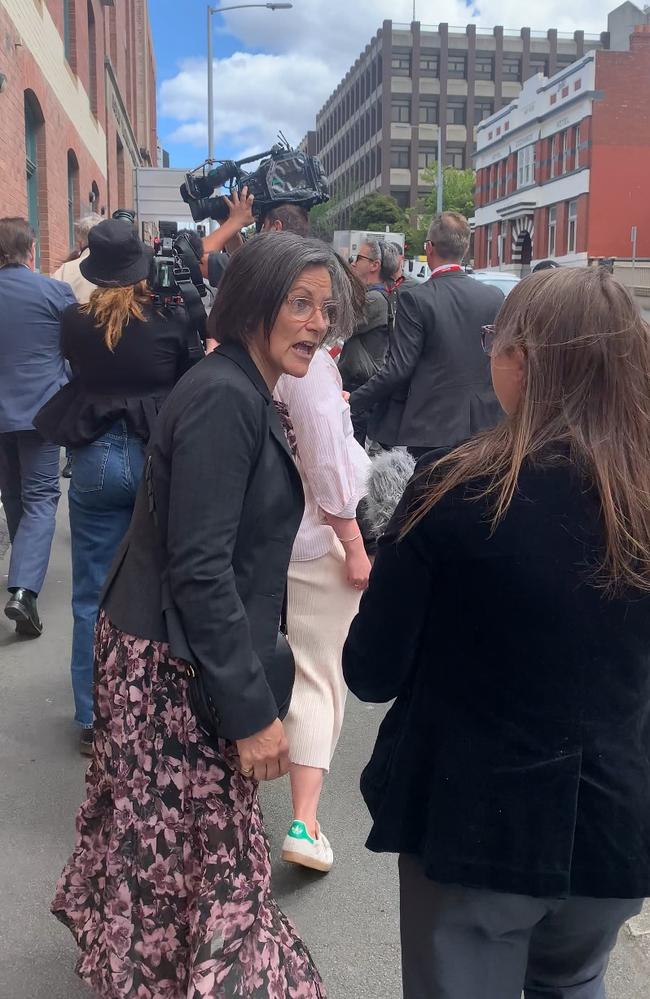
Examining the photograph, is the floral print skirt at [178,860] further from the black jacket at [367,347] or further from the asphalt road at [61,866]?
the black jacket at [367,347]

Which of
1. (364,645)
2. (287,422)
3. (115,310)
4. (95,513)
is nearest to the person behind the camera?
(364,645)

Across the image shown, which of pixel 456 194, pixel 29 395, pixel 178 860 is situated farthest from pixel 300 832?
pixel 456 194

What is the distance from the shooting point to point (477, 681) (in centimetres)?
161

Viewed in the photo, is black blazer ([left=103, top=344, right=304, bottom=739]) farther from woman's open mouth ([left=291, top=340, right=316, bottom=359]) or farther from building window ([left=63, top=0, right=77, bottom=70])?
building window ([left=63, top=0, right=77, bottom=70])

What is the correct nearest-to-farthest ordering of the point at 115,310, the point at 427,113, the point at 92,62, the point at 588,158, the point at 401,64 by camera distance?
the point at 115,310 → the point at 92,62 → the point at 588,158 → the point at 401,64 → the point at 427,113

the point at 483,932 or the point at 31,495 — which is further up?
the point at 31,495

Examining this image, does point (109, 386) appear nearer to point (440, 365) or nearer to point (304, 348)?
point (304, 348)

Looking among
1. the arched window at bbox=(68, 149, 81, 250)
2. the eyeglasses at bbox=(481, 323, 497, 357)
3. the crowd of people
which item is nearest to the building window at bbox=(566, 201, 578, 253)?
the arched window at bbox=(68, 149, 81, 250)

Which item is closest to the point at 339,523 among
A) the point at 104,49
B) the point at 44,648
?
the point at 44,648

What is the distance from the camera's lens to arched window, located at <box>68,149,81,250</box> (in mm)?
17109

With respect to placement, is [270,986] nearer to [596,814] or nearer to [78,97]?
[596,814]

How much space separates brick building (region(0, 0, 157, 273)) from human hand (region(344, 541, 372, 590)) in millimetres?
8320

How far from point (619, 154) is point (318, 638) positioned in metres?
50.7

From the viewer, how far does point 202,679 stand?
2.04 meters
